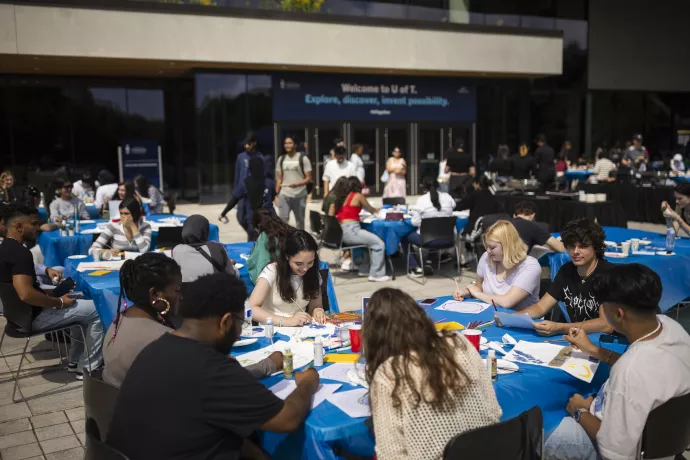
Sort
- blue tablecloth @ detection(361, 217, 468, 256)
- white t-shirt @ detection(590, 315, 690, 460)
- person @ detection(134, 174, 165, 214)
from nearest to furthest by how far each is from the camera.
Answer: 1. white t-shirt @ detection(590, 315, 690, 460)
2. blue tablecloth @ detection(361, 217, 468, 256)
3. person @ detection(134, 174, 165, 214)

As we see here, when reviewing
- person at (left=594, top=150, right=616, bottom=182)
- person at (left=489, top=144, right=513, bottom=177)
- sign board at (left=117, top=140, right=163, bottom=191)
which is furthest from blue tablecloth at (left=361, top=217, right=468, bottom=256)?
sign board at (left=117, top=140, right=163, bottom=191)

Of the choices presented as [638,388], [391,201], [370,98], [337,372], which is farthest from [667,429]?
[370,98]

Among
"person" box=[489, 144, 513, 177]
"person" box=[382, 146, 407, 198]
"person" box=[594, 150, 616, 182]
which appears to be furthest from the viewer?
"person" box=[594, 150, 616, 182]

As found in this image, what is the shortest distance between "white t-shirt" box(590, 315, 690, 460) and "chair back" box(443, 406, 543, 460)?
0.33m

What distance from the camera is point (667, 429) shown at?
270 centimetres

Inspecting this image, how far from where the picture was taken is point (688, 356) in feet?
9.00

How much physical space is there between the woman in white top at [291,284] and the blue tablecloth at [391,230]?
4.66 m

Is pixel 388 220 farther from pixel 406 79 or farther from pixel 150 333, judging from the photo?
pixel 406 79

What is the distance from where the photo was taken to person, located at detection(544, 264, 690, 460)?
8.66 feet

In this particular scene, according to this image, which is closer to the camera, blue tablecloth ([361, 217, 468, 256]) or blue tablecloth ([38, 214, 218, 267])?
blue tablecloth ([38, 214, 218, 267])

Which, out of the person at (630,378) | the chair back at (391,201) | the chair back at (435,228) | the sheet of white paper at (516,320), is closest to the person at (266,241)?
the sheet of white paper at (516,320)

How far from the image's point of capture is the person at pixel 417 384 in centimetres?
236

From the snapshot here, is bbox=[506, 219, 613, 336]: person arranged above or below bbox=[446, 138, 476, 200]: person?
below

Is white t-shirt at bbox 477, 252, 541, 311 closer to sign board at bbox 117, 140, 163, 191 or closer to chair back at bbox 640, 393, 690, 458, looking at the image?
chair back at bbox 640, 393, 690, 458
